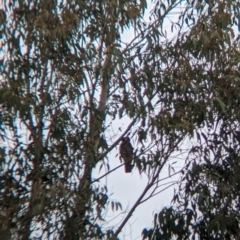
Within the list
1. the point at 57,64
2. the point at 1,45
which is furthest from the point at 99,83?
the point at 1,45

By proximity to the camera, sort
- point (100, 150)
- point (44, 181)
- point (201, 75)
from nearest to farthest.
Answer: point (44, 181) → point (100, 150) → point (201, 75)

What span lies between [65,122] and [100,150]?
461 millimetres

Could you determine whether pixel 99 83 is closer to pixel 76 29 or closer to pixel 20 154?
pixel 76 29

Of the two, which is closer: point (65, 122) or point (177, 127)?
point (65, 122)

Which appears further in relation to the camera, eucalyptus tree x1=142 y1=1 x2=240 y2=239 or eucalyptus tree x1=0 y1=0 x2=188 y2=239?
eucalyptus tree x1=142 y1=1 x2=240 y2=239

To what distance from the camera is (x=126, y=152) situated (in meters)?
7.11

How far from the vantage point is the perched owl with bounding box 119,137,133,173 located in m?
7.09

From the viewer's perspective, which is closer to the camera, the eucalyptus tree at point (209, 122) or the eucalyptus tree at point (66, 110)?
the eucalyptus tree at point (66, 110)

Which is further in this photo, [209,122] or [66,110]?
[209,122]

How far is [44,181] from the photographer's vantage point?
6336 millimetres

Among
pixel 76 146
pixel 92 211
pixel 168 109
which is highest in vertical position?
pixel 168 109

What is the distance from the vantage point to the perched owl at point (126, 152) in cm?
709

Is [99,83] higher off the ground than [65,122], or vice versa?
[99,83]

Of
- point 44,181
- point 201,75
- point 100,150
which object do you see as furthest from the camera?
point 201,75
